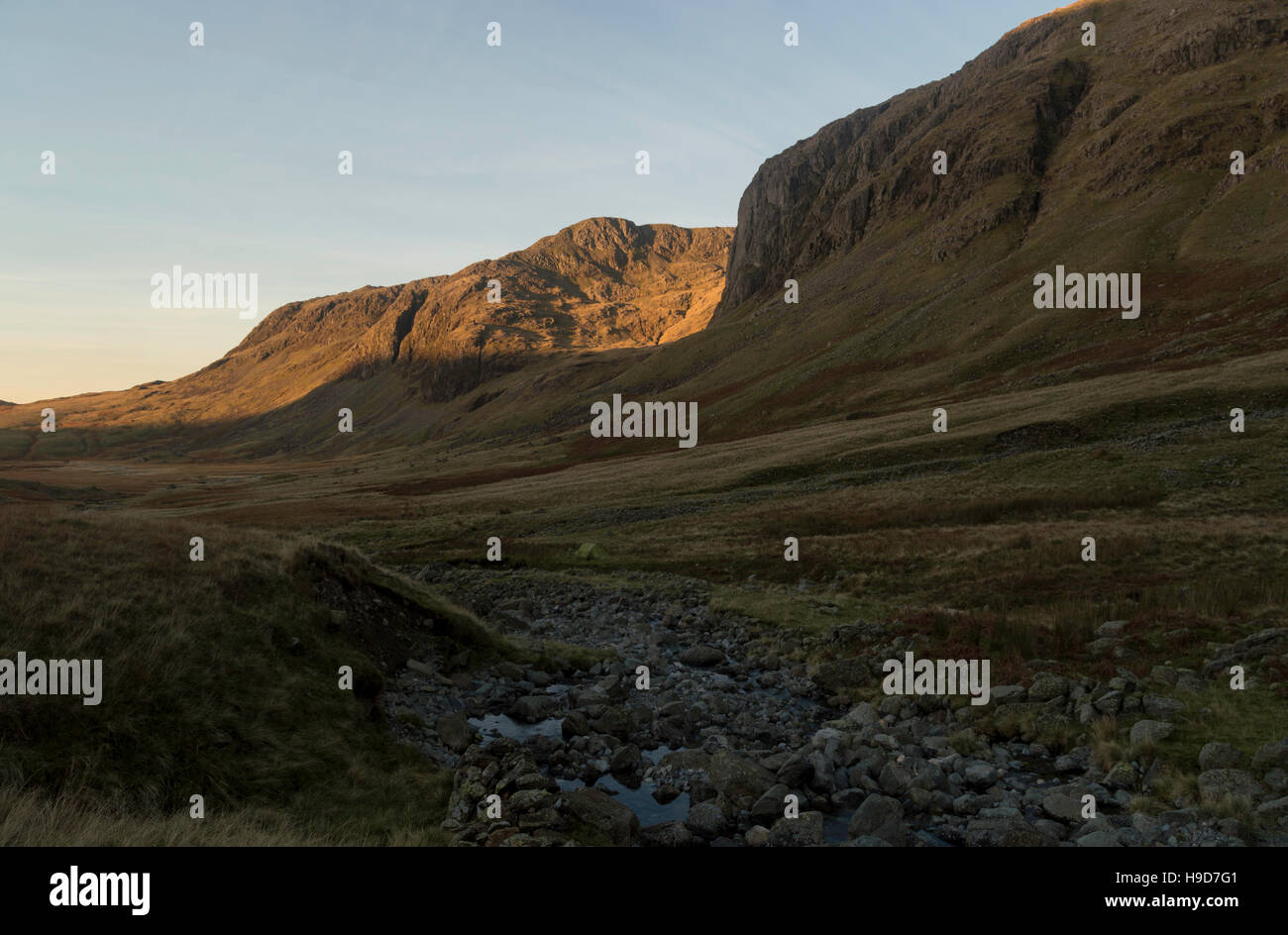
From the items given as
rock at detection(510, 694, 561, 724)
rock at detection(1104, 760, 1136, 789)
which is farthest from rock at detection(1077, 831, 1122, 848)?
rock at detection(510, 694, 561, 724)

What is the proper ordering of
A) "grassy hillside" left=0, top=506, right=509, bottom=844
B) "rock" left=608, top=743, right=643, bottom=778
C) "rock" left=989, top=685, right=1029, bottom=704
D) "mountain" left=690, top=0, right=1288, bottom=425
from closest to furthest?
Answer: "grassy hillside" left=0, top=506, right=509, bottom=844
"rock" left=608, top=743, right=643, bottom=778
"rock" left=989, top=685, right=1029, bottom=704
"mountain" left=690, top=0, right=1288, bottom=425

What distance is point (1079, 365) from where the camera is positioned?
79.2m

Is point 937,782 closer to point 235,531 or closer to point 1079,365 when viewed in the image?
point 235,531

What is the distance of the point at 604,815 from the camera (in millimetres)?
12477

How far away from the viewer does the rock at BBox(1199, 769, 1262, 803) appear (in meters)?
11.9

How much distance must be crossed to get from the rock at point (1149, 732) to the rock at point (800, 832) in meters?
7.85

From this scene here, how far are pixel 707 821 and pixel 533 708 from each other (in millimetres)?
7870

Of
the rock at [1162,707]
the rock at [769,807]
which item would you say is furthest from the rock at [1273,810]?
the rock at [769,807]

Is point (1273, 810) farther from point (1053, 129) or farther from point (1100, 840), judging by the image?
point (1053, 129)

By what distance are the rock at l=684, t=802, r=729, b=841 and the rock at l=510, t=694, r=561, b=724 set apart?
7.16 meters

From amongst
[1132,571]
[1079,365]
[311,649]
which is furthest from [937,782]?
[1079,365]

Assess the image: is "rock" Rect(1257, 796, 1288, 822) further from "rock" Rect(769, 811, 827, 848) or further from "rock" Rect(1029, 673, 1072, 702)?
Answer: "rock" Rect(769, 811, 827, 848)

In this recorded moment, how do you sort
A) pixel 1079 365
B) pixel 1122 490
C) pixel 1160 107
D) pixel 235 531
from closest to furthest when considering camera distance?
Result: pixel 235 531, pixel 1122 490, pixel 1079 365, pixel 1160 107
